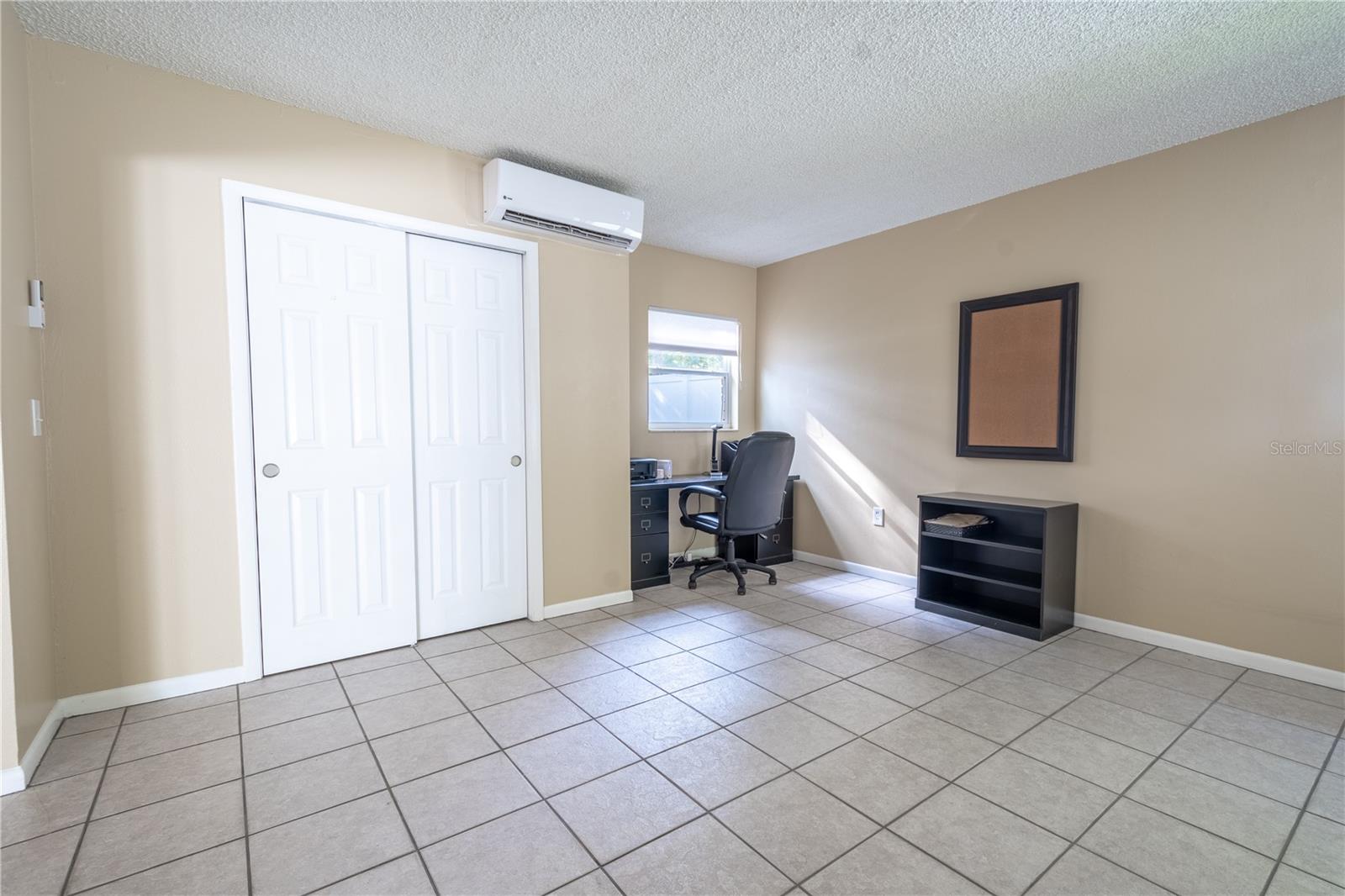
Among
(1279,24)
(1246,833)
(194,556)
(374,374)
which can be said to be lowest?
(1246,833)

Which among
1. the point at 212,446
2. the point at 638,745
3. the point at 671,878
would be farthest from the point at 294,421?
the point at 671,878

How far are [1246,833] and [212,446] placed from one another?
3.95 m

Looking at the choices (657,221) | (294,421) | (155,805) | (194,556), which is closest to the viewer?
(155,805)

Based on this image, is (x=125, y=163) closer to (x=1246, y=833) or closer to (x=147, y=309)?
(x=147, y=309)

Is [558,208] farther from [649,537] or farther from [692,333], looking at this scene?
[649,537]

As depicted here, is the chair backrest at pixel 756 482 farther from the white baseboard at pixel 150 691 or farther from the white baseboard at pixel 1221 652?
the white baseboard at pixel 150 691

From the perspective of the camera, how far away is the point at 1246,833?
1.73 m

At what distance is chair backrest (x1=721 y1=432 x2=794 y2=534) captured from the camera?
4047 mm

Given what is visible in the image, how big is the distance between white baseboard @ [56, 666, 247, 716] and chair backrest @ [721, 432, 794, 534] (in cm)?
285

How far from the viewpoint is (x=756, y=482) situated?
416 centimetres

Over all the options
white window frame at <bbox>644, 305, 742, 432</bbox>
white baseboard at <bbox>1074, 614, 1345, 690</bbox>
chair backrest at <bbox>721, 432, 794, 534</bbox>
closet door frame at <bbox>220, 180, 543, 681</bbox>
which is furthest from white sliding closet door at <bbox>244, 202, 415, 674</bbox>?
white baseboard at <bbox>1074, 614, 1345, 690</bbox>

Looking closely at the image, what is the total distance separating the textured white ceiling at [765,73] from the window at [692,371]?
172cm

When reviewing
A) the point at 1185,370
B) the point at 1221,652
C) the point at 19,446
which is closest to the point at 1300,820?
the point at 1221,652

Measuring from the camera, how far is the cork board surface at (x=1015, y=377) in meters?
3.60
